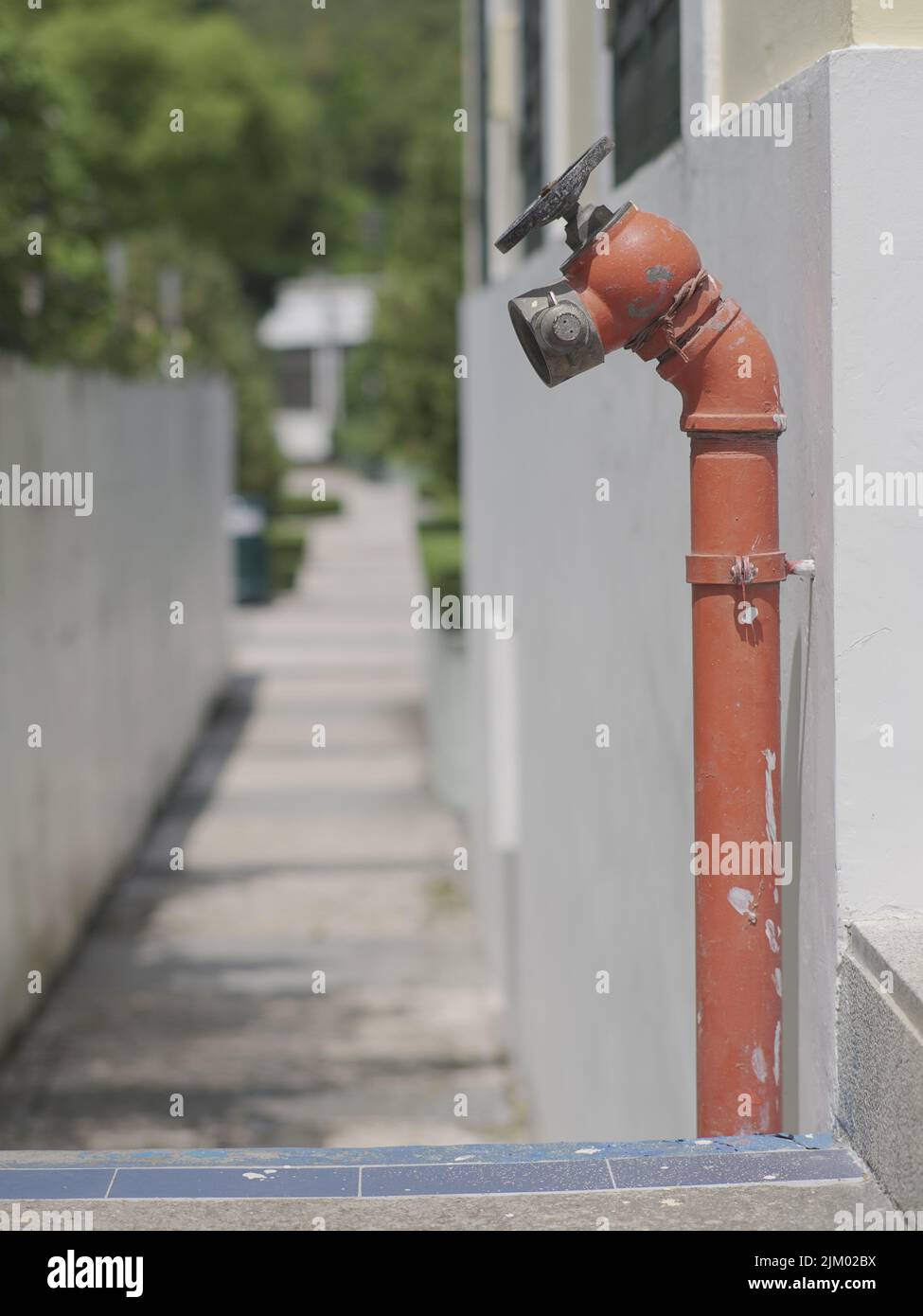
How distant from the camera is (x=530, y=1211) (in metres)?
2.01

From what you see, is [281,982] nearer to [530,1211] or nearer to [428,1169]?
[428,1169]

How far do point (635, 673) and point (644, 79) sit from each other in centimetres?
124

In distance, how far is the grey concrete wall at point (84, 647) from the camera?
6.79 metres

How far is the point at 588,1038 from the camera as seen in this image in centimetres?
464

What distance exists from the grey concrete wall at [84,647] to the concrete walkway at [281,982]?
0.87ft

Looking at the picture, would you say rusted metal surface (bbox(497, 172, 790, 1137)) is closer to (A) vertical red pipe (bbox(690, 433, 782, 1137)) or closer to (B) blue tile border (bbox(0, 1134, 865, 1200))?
(A) vertical red pipe (bbox(690, 433, 782, 1137))

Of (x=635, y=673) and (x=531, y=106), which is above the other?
(x=531, y=106)

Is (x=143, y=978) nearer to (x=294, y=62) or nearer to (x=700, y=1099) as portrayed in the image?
(x=700, y=1099)

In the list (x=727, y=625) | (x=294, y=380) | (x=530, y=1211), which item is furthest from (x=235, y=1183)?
(x=294, y=380)

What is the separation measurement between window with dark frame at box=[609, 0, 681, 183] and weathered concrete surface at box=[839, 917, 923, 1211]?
1.84 metres

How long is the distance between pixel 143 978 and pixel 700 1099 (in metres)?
5.60

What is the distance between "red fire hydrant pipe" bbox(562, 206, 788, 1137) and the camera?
91.3 inches

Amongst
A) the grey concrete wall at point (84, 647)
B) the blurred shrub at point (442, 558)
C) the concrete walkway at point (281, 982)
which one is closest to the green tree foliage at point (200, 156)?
the blurred shrub at point (442, 558)

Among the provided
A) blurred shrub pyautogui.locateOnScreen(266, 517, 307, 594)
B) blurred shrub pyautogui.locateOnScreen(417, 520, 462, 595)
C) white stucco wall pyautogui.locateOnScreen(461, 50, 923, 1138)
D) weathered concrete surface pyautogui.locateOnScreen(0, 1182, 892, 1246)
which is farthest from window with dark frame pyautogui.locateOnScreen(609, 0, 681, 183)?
blurred shrub pyautogui.locateOnScreen(266, 517, 307, 594)
